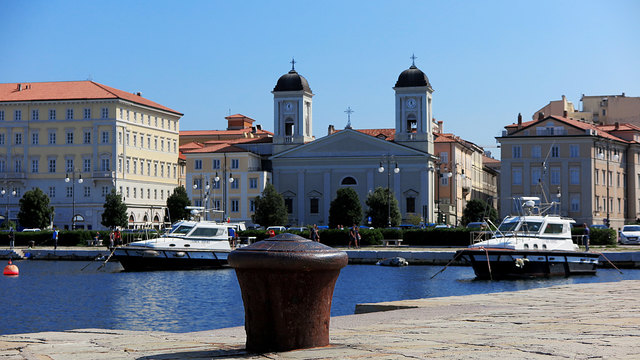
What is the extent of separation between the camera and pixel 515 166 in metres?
99.4

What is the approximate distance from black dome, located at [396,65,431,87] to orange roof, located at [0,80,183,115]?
100ft

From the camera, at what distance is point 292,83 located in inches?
4291

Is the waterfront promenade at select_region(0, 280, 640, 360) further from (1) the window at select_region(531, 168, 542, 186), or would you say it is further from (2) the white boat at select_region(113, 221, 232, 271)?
(1) the window at select_region(531, 168, 542, 186)

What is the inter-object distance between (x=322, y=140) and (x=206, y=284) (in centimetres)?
6712

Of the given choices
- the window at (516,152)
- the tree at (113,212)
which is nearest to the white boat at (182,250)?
the tree at (113,212)

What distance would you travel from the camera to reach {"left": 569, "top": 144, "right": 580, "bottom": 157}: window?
9756 centimetres

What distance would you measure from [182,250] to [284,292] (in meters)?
39.3

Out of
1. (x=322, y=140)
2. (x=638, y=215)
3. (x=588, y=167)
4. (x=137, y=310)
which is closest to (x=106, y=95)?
(x=322, y=140)

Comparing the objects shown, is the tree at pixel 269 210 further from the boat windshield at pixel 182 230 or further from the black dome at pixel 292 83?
the boat windshield at pixel 182 230

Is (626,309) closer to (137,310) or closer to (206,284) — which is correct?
(137,310)

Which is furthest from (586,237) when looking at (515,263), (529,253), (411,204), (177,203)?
(177,203)

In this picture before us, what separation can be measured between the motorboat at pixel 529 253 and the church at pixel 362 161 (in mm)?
59346

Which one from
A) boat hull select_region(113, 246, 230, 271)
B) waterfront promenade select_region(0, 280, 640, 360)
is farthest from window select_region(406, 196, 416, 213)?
waterfront promenade select_region(0, 280, 640, 360)

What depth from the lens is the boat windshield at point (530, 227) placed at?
4075 centimetres
